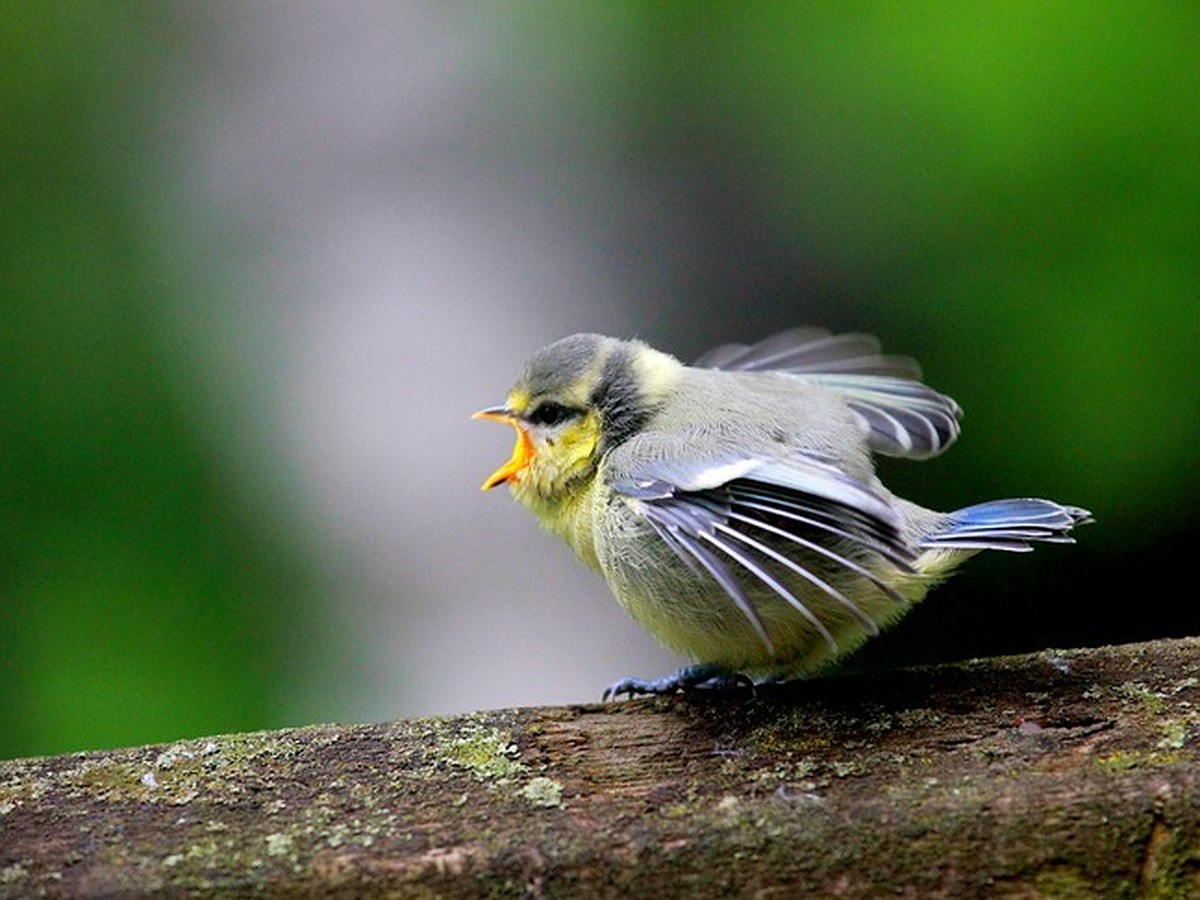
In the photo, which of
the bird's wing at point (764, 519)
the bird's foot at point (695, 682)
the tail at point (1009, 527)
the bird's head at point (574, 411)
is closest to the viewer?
the bird's wing at point (764, 519)

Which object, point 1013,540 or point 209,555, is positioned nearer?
point 1013,540

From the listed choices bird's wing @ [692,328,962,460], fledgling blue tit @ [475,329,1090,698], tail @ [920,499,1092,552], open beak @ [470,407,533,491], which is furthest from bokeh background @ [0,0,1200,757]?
open beak @ [470,407,533,491]

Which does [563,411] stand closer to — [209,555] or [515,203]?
[209,555]

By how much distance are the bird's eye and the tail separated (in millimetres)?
655

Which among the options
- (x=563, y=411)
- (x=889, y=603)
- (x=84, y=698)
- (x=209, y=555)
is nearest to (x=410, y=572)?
(x=209, y=555)

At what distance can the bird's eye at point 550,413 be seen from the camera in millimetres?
2457

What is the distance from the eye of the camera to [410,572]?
162 inches

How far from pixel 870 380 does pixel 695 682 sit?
2.99ft

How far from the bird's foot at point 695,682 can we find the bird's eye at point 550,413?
0.47m

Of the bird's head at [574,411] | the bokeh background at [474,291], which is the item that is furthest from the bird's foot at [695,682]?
the bokeh background at [474,291]

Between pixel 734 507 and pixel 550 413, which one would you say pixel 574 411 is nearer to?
pixel 550 413

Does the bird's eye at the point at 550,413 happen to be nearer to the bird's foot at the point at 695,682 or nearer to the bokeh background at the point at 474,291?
the bird's foot at the point at 695,682

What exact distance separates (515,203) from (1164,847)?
337 cm

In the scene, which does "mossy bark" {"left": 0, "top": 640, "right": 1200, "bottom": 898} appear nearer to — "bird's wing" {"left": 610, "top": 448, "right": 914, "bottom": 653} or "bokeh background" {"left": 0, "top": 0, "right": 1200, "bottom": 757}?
"bird's wing" {"left": 610, "top": 448, "right": 914, "bottom": 653}
